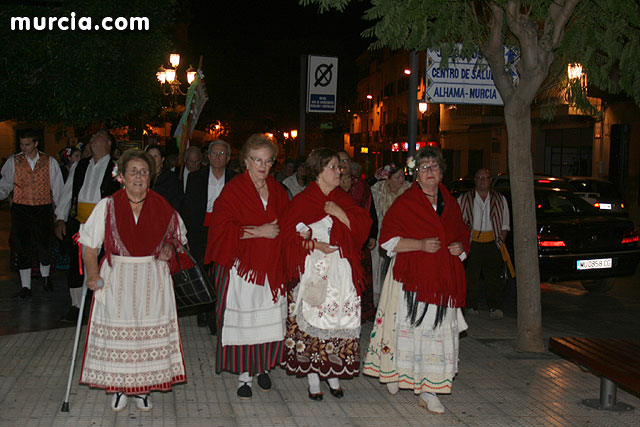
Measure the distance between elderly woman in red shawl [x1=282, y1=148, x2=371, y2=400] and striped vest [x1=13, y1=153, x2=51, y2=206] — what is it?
5641 millimetres

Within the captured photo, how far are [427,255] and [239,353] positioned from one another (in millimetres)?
1675

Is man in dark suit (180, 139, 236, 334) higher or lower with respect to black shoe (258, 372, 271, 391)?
higher

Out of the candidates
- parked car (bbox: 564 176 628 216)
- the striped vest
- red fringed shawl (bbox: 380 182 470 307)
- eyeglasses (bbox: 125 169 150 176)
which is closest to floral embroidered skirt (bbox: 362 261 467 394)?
red fringed shawl (bbox: 380 182 470 307)

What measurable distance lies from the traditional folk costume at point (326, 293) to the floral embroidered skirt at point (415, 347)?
237mm

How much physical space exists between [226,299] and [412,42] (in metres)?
3.46

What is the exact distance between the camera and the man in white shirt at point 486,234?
9656 mm

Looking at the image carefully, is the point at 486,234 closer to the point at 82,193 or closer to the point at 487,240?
the point at 487,240

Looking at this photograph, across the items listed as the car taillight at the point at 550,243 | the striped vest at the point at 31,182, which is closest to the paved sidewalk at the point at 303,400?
the striped vest at the point at 31,182

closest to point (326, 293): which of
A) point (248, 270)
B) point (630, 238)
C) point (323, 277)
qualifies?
point (323, 277)

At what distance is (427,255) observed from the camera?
5.63 meters

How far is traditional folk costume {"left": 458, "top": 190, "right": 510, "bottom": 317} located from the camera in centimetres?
966

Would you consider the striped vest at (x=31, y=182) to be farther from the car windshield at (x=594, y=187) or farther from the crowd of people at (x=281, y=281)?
the car windshield at (x=594, y=187)

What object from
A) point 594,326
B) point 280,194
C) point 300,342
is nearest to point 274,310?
point 300,342

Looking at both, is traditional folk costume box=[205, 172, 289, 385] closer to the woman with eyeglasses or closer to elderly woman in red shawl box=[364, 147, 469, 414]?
the woman with eyeglasses
